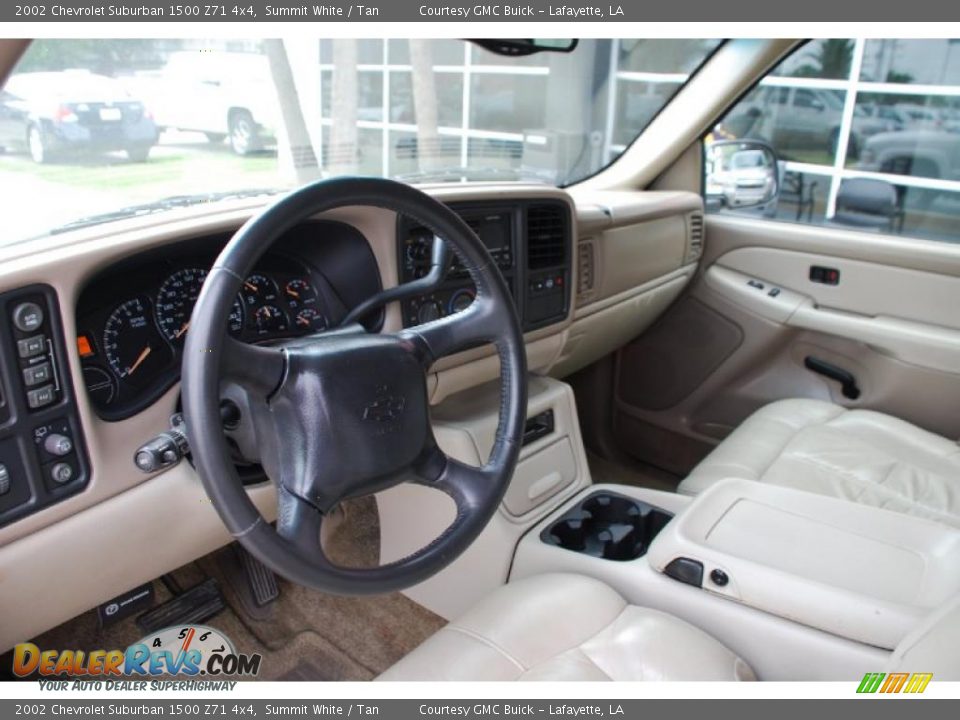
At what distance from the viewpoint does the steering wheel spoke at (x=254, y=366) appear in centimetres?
93

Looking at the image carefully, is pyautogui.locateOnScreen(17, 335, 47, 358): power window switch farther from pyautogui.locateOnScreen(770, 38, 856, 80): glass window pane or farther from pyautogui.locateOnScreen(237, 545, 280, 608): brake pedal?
pyautogui.locateOnScreen(770, 38, 856, 80): glass window pane

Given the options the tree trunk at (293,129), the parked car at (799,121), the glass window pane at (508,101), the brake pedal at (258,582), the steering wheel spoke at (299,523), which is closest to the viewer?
the steering wheel spoke at (299,523)

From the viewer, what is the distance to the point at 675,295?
8.91ft

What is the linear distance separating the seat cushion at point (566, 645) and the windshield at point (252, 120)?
3.05 ft

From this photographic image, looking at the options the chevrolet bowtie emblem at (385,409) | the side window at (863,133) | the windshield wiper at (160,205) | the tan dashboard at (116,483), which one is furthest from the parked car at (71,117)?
the side window at (863,133)

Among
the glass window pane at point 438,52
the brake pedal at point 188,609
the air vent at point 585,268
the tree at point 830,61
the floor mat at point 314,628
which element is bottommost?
the floor mat at point 314,628

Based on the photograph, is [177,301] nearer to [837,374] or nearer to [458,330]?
[458,330]

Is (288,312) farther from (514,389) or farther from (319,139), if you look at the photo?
(319,139)

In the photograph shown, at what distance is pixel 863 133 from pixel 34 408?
3.10 metres

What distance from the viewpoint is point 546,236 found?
1.94 meters

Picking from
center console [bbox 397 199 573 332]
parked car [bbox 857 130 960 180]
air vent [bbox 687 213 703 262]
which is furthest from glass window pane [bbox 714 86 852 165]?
center console [bbox 397 199 573 332]

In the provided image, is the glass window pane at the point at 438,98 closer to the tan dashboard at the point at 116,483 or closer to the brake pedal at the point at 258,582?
the tan dashboard at the point at 116,483
